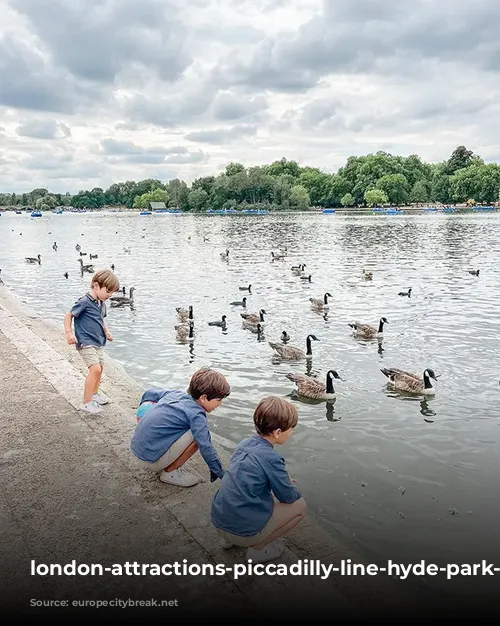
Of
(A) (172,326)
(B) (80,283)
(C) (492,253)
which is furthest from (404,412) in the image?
(C) (492,253)

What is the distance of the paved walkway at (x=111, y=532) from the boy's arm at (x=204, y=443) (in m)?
0.40

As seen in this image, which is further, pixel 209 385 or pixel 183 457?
pixel 183 457

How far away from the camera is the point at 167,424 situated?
5133mm

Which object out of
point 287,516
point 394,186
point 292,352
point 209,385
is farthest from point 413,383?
point 394,186

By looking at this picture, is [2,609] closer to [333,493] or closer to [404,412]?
[333,493]

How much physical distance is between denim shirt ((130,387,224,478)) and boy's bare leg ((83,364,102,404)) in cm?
203

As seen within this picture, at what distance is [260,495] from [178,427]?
1262mm

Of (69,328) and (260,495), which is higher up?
(69,328)

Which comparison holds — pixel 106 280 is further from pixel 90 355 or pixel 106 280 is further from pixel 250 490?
pixel 250 490

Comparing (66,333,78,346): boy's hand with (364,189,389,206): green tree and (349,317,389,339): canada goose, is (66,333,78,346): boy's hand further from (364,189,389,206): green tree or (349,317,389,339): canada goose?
(364,189,389,206): green tree

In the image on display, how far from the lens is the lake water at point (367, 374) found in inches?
240

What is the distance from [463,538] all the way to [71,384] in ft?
18.7

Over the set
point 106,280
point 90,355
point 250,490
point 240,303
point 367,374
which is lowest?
point 367,374

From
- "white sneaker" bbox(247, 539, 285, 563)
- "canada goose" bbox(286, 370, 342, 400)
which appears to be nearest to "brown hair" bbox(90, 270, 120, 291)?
"white sneaker" bbox(247, 539, 285, 563)
